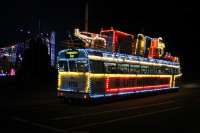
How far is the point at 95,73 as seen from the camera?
788 inches

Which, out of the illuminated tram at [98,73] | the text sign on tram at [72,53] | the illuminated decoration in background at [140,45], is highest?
the illuminated decoration in background at [140,45]

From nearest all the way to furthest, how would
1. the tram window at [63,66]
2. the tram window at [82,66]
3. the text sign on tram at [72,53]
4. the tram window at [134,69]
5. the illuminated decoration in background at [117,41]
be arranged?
the tram window at [82,66], the text sign on tram at [72,53], the tram window at [63,66], the tram window at [134,69], the illuminated decoration in background at [117,41]

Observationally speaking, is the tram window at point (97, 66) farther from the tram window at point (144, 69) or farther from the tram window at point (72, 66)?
the tram window at point (144, 69)

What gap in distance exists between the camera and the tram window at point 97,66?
19891 mm

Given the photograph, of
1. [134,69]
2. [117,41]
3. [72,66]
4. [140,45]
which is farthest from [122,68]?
[140,45]

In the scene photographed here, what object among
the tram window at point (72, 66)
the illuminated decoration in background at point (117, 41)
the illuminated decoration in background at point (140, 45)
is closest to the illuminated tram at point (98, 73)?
the tram window at point (72, 66)

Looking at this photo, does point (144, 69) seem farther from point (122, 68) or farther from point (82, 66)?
point (82, 66)

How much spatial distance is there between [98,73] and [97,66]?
42 cm

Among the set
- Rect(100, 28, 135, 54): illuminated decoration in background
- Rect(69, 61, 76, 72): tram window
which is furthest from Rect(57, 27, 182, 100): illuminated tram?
Rect(100, 28, 135, 54): illuminated decoration in background

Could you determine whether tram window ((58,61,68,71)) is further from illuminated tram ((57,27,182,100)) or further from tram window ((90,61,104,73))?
tram window ((90,61,104,73))

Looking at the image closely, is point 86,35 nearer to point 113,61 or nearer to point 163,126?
point 113,61

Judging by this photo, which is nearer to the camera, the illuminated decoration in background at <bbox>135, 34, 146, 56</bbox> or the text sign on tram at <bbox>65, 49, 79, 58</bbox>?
the text sign on tram at <bbox>65, 49, 79, 58</bbox>

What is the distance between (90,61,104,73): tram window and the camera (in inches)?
783

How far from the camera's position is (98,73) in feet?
66.5
